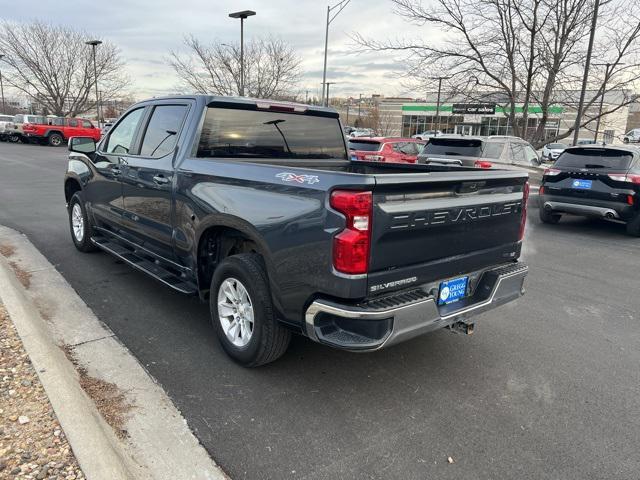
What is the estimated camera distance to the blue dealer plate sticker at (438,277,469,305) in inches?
126

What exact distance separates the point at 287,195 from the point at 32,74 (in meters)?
43.8

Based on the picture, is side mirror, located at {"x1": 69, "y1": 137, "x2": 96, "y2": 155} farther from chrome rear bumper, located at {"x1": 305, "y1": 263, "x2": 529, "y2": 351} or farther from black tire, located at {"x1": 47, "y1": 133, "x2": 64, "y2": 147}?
black tire, located at {"x1": 47, "y1": 133, "x2": 64, "y2": 147}

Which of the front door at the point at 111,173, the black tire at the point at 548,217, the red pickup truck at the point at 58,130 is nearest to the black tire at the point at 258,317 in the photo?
the front door at the point at 111,173

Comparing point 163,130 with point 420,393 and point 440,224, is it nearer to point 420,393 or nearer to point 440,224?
point 440,224

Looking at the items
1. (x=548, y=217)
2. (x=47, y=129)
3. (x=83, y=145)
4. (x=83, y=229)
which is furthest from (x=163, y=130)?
(x=47, y=129)

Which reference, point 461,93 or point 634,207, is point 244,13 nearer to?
point 461,93

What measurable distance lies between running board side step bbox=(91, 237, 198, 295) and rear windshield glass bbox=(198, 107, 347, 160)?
1.11 metres

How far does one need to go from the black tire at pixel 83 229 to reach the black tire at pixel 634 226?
867 cm

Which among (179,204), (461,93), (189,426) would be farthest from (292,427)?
(461,93)

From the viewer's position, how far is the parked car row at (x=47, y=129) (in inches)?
1193

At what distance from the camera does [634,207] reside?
27.5ft

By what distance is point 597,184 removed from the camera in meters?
8.62

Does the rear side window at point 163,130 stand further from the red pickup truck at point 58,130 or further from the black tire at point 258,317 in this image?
the red pickup truck at point 58,130

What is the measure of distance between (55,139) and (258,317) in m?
32.8
